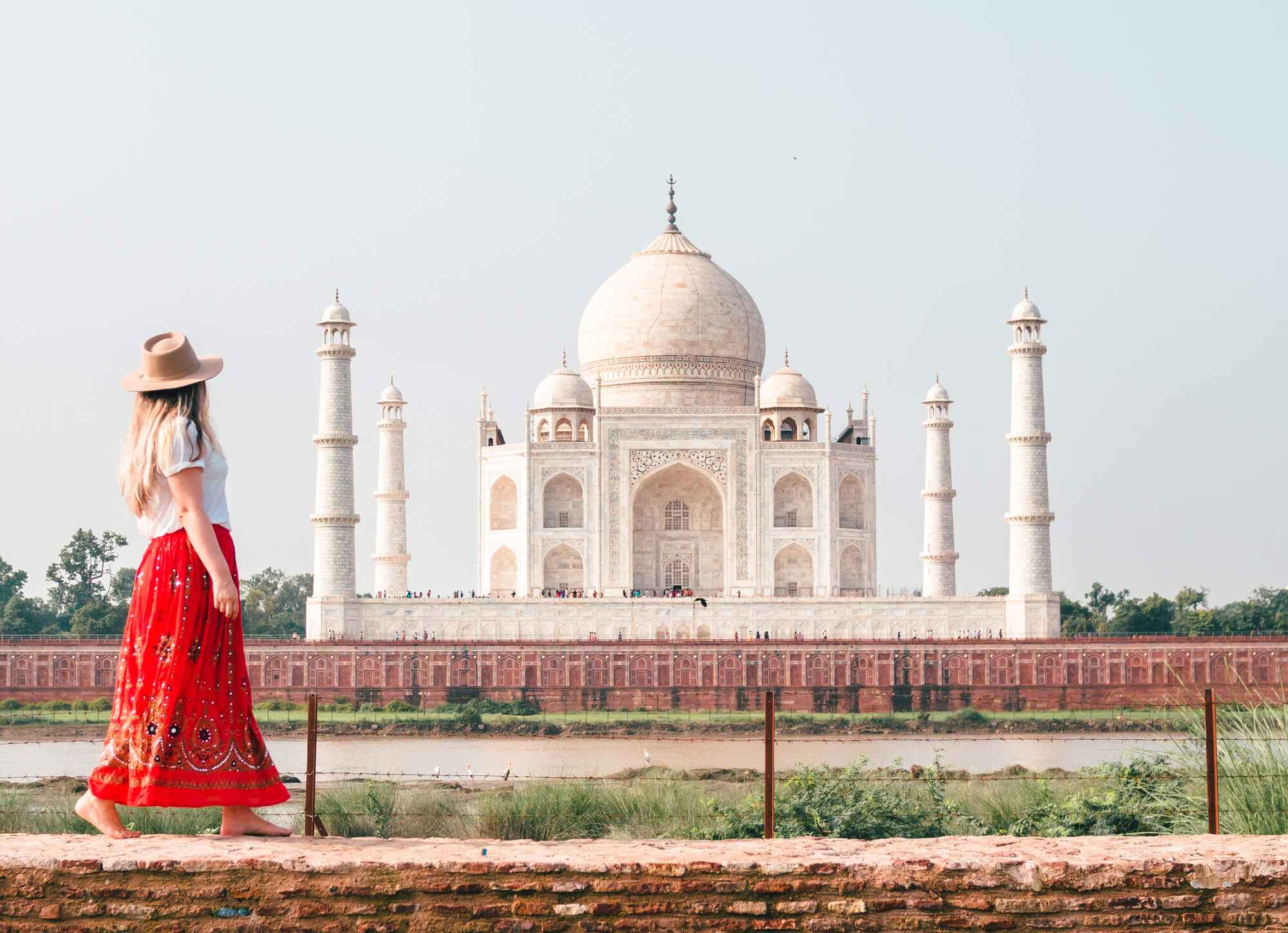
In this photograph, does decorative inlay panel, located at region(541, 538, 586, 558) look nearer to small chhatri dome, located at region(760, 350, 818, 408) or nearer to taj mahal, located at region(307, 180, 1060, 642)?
taj mahal, located at region(307, 180, 1060, 642)

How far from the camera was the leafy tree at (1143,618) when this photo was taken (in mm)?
33531

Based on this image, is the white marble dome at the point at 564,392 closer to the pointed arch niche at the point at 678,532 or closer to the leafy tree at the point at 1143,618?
the pointed arch niche at the point at 678,532

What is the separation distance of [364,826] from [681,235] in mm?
25131

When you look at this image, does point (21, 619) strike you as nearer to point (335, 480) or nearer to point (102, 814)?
point (335, 480)

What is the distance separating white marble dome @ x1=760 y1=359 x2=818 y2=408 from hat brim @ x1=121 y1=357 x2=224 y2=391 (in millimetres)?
25627

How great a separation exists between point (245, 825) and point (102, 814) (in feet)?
1.31

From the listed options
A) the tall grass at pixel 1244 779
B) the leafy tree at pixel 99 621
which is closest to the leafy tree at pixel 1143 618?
the leafy tree at pixel 99 621

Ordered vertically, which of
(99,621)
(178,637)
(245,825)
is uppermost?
(178,637)

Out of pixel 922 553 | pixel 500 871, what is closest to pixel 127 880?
pixel 500 871

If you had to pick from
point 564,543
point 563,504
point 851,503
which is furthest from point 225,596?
point 851,503

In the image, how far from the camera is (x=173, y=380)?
465 centimetres

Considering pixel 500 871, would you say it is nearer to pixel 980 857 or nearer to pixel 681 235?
pixel 980 857

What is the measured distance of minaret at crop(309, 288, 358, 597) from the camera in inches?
1019

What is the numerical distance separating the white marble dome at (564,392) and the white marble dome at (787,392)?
3196mm
